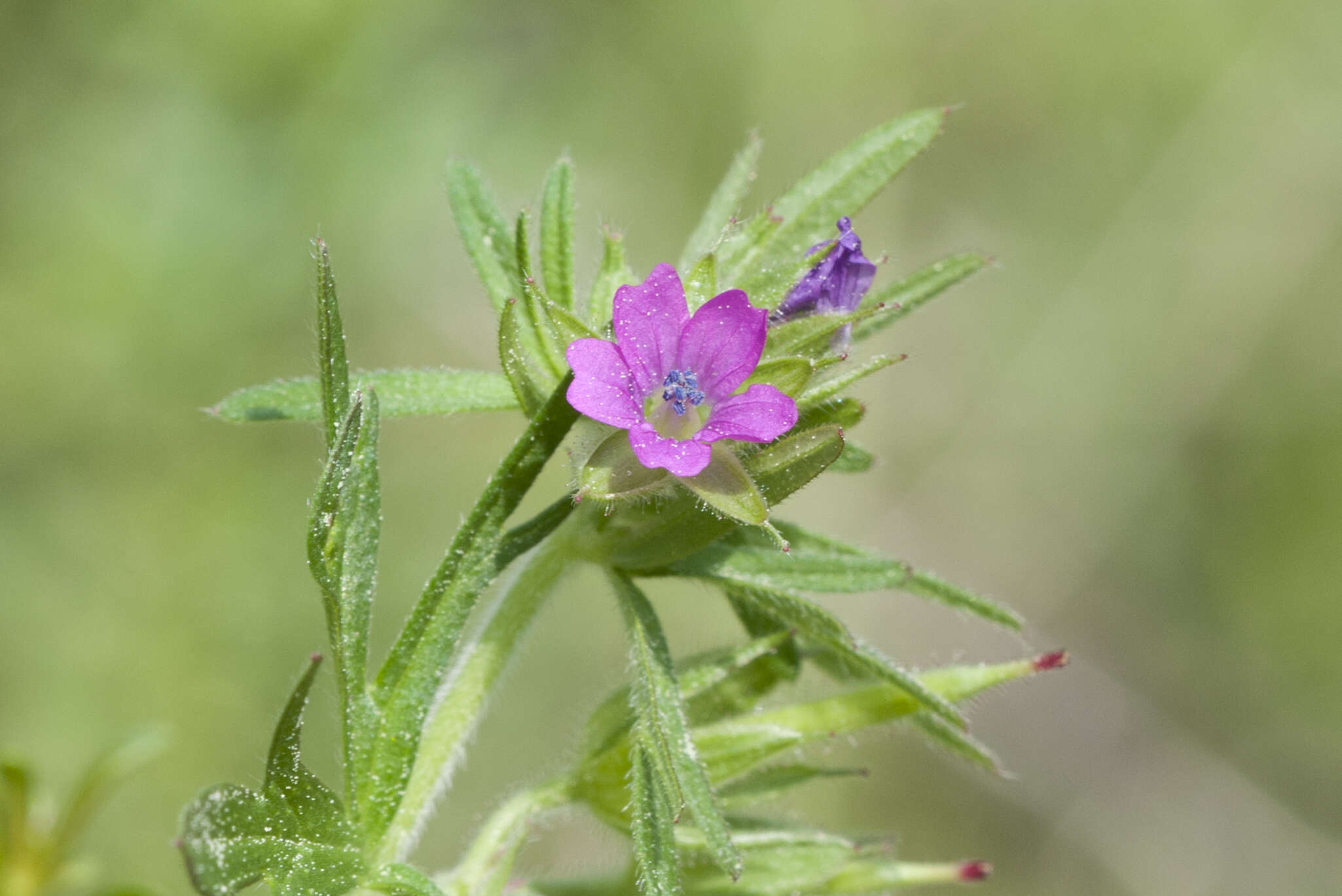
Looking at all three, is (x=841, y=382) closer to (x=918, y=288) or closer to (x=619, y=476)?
(x=619, y=476)

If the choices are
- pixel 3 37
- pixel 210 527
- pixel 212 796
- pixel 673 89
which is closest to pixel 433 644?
pixel 212 796

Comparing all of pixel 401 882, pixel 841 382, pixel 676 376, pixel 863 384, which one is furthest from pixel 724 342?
pixel 863 384

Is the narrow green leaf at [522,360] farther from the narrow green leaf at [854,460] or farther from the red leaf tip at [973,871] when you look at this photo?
the red leaf tip at [973,871]

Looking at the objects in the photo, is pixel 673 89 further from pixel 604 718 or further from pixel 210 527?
pixel 604 718

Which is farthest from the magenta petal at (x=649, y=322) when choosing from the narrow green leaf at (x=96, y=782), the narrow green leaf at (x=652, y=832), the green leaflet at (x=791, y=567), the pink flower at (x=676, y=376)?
the narrow green leaf at (x=96, y=782)

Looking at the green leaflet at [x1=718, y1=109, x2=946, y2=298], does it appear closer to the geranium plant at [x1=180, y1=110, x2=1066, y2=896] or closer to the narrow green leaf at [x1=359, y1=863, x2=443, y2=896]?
the geranium plant at [x1=180, y1=110, x2=1066, y2=896]

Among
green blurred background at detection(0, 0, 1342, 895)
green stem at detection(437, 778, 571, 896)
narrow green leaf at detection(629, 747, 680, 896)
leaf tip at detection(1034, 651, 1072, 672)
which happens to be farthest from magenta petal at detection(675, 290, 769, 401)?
green blurred background at detection(0, 0, 1342, 895)
